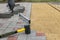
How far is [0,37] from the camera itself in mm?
1938

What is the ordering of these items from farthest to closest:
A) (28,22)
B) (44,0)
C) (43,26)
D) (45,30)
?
1. (44,0)
2. (28,22)
3. (43,26)
4. (45,30)

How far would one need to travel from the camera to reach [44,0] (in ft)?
21.9

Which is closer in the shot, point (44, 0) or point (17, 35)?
point (17, 35)

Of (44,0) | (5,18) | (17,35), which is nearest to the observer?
(17,35)

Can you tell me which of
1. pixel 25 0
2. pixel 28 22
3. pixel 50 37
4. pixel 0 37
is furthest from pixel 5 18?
pixel 25 0

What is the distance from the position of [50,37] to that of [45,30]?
302 mm

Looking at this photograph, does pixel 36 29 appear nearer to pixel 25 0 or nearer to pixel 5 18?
pixel 5 18

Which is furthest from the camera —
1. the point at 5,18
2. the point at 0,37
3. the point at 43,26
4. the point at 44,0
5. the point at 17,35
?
the point at 44,0

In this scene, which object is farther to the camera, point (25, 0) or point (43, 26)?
point (25, 0)

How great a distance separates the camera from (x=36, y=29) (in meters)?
2.31

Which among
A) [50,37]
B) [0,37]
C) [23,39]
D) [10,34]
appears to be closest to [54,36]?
[50,37]

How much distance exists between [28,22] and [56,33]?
682mm

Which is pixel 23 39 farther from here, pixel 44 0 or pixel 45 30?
pixel 44 0

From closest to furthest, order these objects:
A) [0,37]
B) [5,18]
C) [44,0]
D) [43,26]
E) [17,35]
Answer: [0,37] < [17,35] < [43,26] < [5,18] < [44,0]
